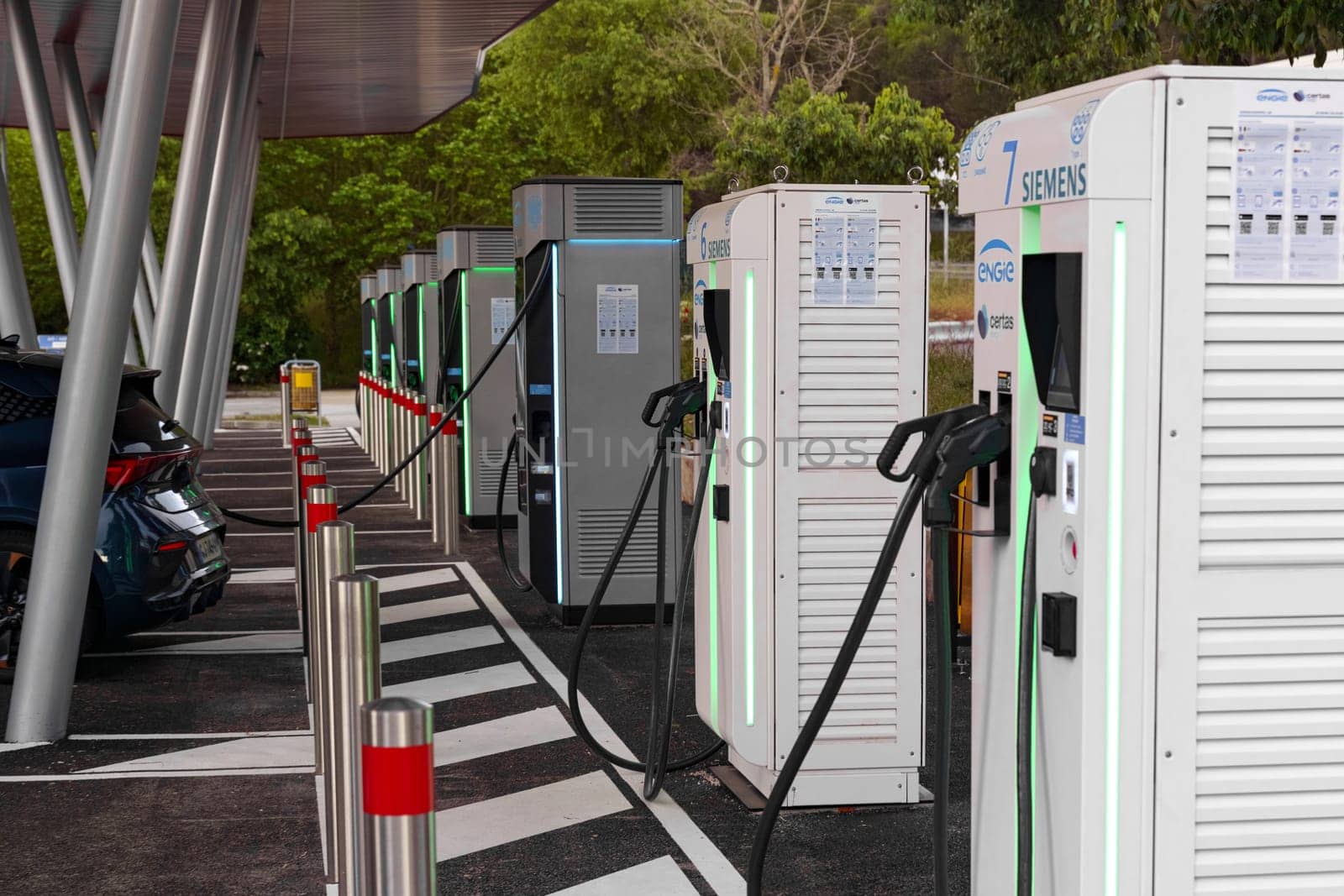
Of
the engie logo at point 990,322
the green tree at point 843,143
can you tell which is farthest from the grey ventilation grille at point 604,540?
the green tree at point 843,143

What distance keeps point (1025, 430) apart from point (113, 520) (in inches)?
233

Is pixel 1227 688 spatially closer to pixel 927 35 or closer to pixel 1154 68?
pixel 1154 68

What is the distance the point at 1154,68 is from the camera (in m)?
3.47

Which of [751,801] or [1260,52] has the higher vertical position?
[1260,52]

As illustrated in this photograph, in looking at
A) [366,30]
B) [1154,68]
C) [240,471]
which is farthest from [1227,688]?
[240,471]

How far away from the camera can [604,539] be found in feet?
34.0

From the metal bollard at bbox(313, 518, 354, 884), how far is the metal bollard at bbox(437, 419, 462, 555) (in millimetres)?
7114

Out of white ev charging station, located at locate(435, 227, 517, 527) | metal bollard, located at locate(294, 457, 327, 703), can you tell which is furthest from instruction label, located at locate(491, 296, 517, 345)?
metal bollard, located at locate(294, 457, 327, 703)

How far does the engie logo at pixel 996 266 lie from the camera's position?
3742 mm

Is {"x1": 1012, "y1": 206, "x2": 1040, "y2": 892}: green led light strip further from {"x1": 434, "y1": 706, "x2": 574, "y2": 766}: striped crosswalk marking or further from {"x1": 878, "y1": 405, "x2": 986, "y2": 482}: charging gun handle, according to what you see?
{"x1": 434, "y1": 706, "x2": 574, "y2": 766}: striped crosswalk marking

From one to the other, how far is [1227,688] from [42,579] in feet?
17.7

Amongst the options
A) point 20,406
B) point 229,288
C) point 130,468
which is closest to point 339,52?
point 229,288

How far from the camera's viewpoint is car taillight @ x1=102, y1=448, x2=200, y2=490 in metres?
8.33

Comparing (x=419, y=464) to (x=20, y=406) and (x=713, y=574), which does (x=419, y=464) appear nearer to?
(x=20, y=406)
